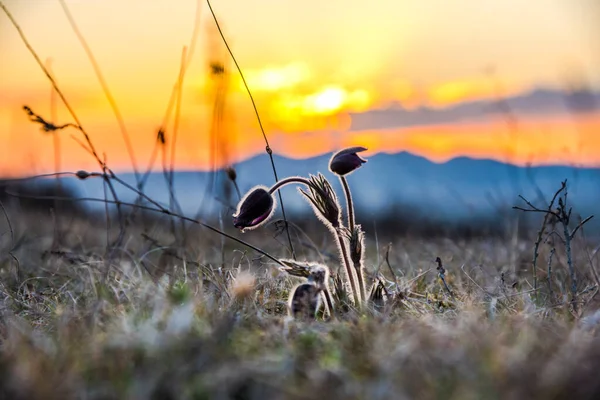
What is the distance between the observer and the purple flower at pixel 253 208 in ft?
8.47

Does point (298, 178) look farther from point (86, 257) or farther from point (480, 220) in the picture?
point (480, 220)

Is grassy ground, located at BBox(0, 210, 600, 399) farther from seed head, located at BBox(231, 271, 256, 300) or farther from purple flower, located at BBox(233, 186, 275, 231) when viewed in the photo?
purple flower, located at BBox(233, 186, 275, 231)

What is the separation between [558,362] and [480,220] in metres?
4.55

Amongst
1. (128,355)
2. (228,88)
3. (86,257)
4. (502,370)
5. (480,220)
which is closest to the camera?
(502,370)

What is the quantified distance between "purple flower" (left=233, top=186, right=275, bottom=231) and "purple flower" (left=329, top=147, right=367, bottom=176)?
0.93 ft

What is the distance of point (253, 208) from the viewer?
2.59 m

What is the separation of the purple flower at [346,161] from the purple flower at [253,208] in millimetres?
283

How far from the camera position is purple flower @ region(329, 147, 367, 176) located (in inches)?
99.3

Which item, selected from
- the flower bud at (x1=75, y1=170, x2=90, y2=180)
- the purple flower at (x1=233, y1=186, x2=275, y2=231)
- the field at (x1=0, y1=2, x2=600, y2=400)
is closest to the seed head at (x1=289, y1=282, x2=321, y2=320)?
the field at (x1=0, y1=2, x2=600, y2=400)

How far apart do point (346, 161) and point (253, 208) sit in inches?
16.2

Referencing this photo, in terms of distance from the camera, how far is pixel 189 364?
1601 millimetres

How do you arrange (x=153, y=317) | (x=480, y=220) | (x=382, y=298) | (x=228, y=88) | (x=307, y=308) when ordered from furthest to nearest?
1. (x=480, y=220)
2. (x=228, y=88)
3. (x=382, y=298)
4. (x=307, y=308)
5. (x=153, y=317)

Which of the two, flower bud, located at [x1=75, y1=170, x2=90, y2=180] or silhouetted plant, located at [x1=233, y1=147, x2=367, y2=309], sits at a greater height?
flower bud, located at [x1=75, y1=170, x2=90, y2=180]

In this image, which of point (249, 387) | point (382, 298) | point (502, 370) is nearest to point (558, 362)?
point (502, 370)
